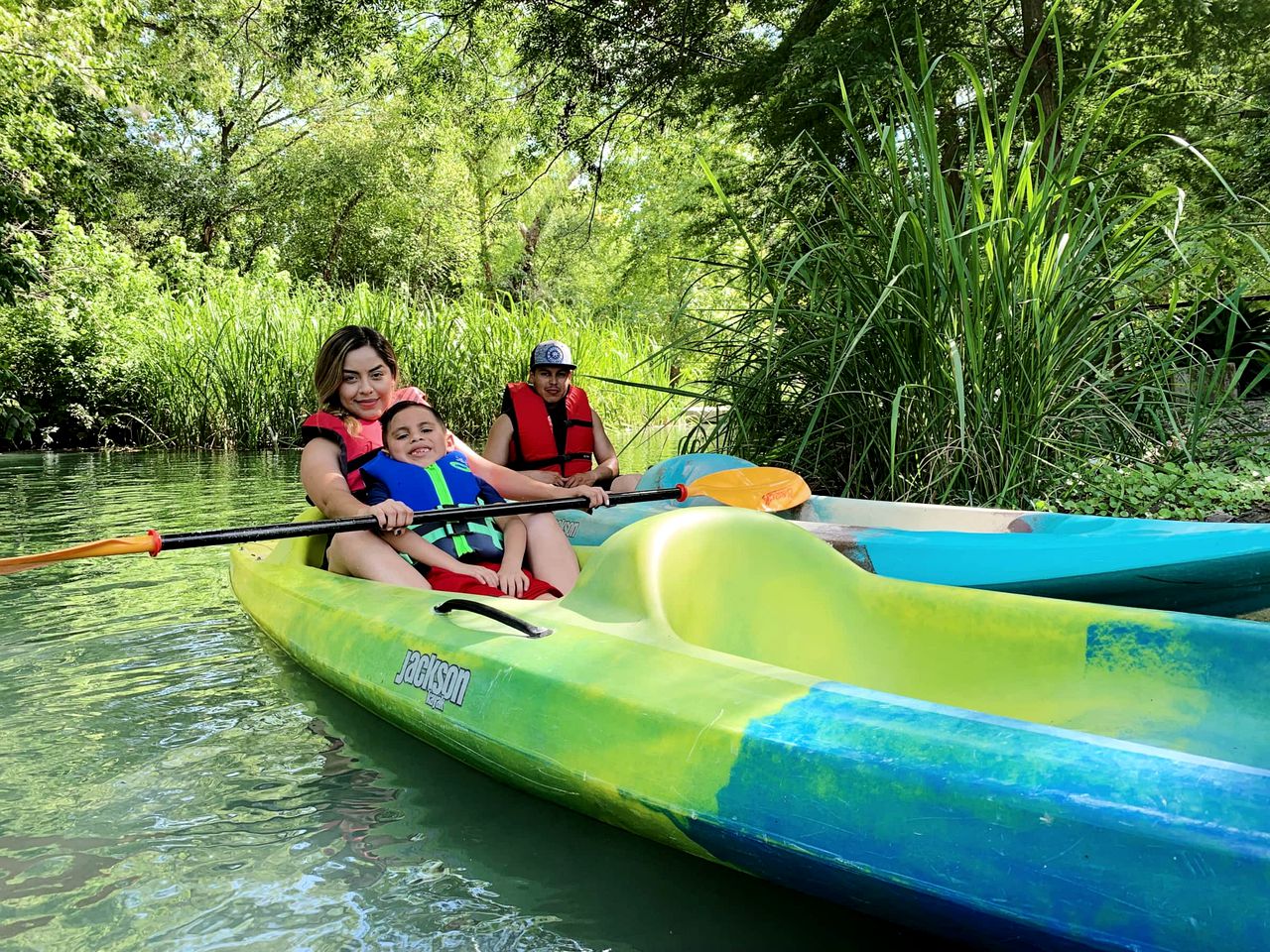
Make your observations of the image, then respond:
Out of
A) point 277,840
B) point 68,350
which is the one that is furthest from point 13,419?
point 277,840

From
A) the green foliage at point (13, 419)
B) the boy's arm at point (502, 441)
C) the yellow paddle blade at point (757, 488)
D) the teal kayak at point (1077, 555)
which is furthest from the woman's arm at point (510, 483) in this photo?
the green foliage at point (13, 419)

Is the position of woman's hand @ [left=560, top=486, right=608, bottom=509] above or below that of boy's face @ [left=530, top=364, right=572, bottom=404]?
below

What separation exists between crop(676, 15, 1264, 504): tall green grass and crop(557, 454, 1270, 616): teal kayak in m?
0.48

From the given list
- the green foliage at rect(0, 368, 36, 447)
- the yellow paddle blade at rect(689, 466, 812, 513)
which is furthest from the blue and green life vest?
the green foliage at rect(0, 368, 36, 447)

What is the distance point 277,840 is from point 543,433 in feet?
10.0

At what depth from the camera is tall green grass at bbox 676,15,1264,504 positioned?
3.74 m

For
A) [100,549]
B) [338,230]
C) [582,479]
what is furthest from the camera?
[338,230]

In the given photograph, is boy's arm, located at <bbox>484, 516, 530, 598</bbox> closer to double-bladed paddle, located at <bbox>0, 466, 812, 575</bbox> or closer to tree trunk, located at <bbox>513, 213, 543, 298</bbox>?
double-bladed paddle, located at <bbox>0, 466, 812, 575</bbox>

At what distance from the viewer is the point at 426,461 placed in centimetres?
313

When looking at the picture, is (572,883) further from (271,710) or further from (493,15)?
(493,15)

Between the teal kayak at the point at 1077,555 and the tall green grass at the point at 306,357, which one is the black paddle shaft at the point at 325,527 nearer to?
the teal kayak at the point at 1077,555

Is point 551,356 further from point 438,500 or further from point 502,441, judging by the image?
point 438,500

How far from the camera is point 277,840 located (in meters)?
2.03

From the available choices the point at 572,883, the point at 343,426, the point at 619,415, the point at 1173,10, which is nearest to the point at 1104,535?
the point at 572,883
